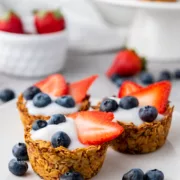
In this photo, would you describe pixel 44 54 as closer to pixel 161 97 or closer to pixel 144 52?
pixel 144 52

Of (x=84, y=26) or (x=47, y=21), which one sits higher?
(x=47, y=21)

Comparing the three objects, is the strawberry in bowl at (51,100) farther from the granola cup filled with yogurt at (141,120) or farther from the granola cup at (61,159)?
the granola cup at (61,159)

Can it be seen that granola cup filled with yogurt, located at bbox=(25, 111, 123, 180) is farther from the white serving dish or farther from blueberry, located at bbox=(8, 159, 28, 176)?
the white serving dish

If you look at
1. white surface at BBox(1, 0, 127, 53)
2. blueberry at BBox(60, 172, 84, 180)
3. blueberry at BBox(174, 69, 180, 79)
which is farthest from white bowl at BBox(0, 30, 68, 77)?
blueberry at BBox(60, 172, 84, 180)

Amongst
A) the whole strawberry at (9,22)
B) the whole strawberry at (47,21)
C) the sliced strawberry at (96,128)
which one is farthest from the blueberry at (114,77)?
the sliced strawberry at (96,128)

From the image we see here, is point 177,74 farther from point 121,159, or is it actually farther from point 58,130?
point 58,130

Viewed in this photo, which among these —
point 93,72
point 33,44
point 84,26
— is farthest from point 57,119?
point 84,26
